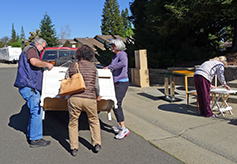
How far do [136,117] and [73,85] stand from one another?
292 cm

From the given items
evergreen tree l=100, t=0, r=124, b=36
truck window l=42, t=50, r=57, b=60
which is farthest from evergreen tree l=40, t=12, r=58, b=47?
truck window l=42, t=50, r=57, b=60

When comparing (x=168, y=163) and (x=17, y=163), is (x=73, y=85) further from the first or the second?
(x=168, y=163)

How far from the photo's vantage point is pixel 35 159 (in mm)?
3750

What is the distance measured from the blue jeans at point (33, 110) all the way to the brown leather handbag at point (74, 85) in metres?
→ 0.81

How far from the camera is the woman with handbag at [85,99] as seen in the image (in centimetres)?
368

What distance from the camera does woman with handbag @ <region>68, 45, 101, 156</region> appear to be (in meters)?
3.68

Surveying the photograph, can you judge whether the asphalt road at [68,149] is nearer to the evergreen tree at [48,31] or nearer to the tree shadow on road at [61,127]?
the tree shadow on road at [61,127]

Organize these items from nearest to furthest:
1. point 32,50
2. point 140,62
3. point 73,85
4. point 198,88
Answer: point 73,85, point 32,50, point 198,88, point 140,62

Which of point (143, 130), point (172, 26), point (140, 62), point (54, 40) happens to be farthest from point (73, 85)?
point (54, 40)

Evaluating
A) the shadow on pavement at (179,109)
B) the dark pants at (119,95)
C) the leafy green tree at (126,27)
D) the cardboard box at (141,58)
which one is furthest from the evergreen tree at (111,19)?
the dark pants at (119,95)

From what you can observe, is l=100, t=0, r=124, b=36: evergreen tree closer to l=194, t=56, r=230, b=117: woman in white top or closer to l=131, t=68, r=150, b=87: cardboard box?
l=131, t=68, r=150, b=87: cardboard box

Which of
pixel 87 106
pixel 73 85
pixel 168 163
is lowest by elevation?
pixel 168 163

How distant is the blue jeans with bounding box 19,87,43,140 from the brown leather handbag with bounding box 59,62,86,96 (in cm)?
81

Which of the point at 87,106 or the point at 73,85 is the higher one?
the point at 73,85
